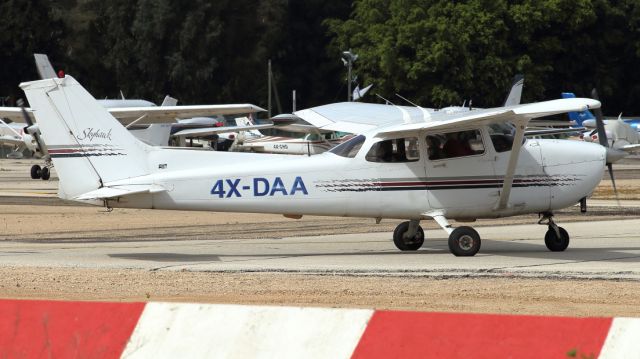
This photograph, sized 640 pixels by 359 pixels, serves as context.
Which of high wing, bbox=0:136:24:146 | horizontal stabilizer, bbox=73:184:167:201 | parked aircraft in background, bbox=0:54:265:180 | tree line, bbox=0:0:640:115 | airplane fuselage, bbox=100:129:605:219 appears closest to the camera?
horizontal stabilizer, bbox=73:184:167:201

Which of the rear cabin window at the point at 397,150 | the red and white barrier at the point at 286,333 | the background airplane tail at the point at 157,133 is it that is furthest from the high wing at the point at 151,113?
the red and white barrier at the point at 286,333

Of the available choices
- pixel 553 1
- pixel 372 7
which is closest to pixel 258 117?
pixel 372 7

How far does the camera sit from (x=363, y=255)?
15.4 metres

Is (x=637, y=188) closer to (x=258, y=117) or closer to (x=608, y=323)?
(x=608, y=323)

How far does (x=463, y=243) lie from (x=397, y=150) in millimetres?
1582

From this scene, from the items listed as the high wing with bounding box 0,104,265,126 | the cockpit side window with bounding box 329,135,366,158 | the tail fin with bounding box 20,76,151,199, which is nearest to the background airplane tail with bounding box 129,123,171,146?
the high wing with bounding box 0,104,265,126

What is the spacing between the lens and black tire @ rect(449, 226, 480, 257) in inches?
582

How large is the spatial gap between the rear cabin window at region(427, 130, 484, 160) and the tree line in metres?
55.5

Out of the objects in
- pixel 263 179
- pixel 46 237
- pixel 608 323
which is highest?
pixel 608 323

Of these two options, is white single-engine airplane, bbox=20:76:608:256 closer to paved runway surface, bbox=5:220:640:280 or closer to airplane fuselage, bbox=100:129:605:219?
airplane fuselage, bbox=100:129:605:219

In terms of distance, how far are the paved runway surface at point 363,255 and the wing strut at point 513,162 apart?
2.60ft

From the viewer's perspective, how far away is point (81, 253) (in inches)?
607

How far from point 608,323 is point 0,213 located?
19.7 m

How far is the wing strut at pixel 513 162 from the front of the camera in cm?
1445
